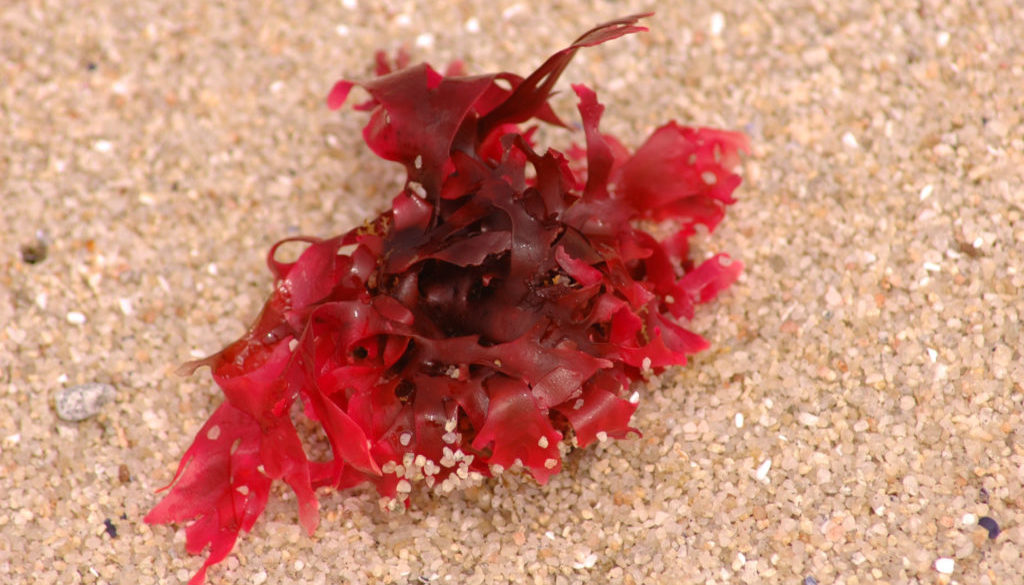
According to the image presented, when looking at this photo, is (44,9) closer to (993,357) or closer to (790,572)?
(790,572)

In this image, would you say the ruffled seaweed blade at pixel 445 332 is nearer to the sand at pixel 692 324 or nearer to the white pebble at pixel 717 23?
the sand at pixel 692 324

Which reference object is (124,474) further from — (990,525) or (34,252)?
(990,525)

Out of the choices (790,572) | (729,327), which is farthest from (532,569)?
(729,327)

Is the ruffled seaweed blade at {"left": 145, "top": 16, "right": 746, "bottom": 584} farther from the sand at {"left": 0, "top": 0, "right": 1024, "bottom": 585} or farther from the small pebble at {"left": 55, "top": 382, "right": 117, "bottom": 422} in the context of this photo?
the small pebble at {"left": 55, "top": 382, "right": 117, "bottom": 422}

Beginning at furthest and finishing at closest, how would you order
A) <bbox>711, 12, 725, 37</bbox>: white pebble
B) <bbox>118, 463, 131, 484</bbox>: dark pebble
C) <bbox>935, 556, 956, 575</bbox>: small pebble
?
1. <bbox>711, 12, 725, 37</bbox>: white pebble
2. <bbox>118, 463, 131, 484</bbox>: dark pebble
3. <bbox>935, 556, 956, 575</bbox>: small pebble

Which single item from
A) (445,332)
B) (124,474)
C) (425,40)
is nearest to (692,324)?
(445,332)

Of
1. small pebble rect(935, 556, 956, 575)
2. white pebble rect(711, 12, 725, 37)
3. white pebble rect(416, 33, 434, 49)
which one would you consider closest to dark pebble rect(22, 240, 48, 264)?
white pebble rect(416, 33, 434, 49)

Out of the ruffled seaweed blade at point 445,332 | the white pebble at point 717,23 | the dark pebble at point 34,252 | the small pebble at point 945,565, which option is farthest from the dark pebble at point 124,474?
the white pebble at point 717,23

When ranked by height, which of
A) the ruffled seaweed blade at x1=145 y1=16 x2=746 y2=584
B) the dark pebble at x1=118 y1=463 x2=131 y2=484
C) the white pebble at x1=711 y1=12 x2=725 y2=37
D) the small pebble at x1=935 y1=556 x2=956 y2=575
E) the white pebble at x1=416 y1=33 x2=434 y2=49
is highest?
the white pebble at x1=416 y1=33 x2=434 y2=49
